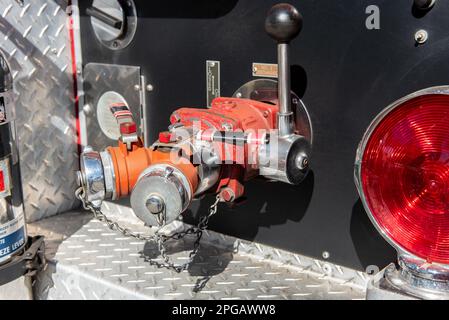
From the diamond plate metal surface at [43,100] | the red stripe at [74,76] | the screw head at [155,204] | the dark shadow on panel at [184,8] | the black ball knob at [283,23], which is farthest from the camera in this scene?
the red stripe at [74,76]

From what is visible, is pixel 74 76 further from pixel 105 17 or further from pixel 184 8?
pixel 184 8

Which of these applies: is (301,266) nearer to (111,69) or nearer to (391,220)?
(391,220)

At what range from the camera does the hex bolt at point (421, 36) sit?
130cm

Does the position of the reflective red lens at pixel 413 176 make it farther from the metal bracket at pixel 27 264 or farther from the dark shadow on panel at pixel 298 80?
the metal bracket at pixel 27 264

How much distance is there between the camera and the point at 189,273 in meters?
1.63

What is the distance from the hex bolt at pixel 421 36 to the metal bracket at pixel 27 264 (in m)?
1.19

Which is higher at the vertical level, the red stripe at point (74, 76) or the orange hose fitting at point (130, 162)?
the red stripe at point (74, 76)

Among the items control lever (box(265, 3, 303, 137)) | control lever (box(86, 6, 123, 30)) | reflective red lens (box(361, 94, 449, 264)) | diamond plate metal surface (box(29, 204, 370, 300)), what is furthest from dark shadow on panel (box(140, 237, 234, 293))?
control lever (box(86, 6, 123, 30))

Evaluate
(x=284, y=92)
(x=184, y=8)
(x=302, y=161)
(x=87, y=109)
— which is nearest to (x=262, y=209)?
(x=302, y=161)

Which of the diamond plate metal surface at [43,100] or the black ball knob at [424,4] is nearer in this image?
the black ball knob at [424,4]

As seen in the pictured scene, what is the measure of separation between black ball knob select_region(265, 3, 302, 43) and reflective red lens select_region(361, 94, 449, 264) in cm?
35

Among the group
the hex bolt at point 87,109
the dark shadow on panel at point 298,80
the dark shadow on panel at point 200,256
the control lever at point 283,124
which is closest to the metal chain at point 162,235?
the dark shadow on panel at point 200,256

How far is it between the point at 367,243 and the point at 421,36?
549 millimetres

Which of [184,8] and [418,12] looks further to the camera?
[184,8]
